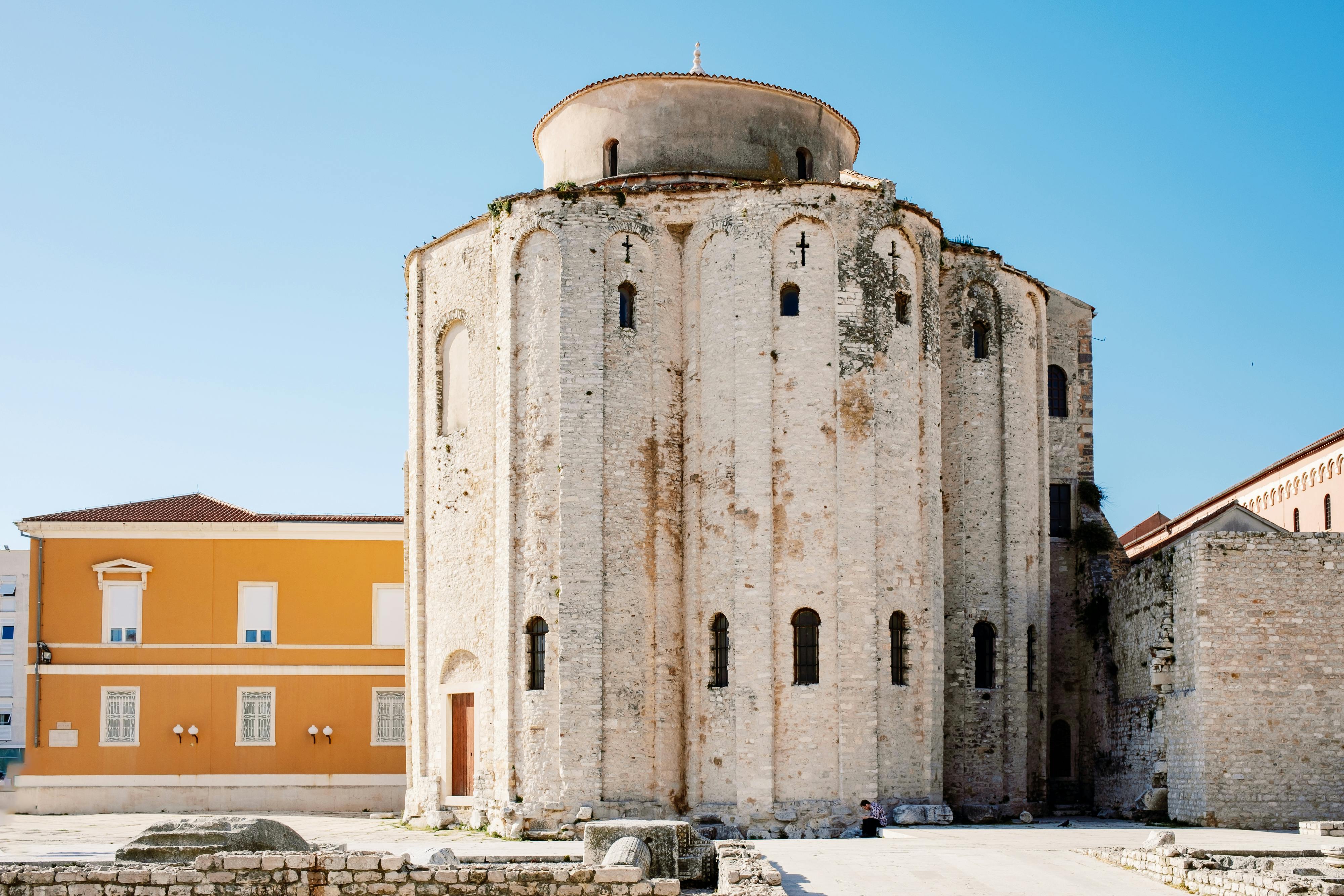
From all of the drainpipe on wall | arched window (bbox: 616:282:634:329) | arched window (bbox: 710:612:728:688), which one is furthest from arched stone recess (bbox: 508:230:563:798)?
the drainpipe on wall

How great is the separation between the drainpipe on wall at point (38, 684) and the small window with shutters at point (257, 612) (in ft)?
15.4

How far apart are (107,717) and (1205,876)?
2772cm

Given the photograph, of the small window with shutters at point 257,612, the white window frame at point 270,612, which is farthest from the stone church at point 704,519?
the small window with shutters at point 257,612

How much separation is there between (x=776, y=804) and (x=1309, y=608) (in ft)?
33.3

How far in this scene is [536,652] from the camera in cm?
2900

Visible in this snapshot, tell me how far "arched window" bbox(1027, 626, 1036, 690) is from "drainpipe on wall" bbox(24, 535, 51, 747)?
23249 mm

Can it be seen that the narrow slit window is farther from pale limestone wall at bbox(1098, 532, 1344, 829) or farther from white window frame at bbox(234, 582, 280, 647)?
white window frame at bbox(234, 582, 280, 647)

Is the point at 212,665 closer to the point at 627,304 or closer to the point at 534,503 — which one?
the point at 534,503

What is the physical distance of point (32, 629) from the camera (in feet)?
123

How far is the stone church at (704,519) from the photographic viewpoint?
28375 mm

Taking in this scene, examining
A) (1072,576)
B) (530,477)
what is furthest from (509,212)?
(1072,576)

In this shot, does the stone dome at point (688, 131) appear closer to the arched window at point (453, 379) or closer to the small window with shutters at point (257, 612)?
the arched window at point (453, 379)

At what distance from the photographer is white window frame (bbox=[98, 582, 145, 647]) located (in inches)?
1478

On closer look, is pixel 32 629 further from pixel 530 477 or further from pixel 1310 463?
pixel 1310 463
